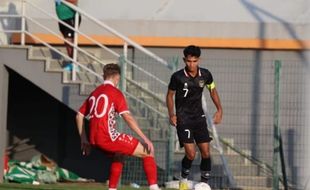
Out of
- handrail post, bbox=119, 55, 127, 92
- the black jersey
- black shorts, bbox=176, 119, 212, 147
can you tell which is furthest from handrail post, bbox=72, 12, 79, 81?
black shorts, bbox=176, 119, 212, 147

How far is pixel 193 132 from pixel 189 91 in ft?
1.95

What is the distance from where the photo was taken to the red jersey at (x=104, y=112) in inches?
522

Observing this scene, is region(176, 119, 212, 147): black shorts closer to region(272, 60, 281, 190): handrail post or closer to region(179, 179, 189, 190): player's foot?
region(179, 179, 189, 190): player's foot

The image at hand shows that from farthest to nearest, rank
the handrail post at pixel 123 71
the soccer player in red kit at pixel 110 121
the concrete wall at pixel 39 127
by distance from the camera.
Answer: the concrete wall at pixel 39 127 < the handrail post at pixel 123 71 < the soccer player in red kit at pixel 110 121

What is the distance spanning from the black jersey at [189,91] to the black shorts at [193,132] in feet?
0.24

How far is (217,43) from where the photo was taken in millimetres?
21578

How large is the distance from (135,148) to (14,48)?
7177mm

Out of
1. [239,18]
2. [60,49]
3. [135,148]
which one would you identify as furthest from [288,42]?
[135,148]

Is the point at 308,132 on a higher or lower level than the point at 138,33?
lower

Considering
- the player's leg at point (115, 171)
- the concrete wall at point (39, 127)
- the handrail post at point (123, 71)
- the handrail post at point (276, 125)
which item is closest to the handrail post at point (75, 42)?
the handrail post at point (123, 71)

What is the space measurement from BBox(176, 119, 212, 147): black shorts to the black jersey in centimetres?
7

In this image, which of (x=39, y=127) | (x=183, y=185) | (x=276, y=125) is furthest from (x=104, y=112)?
(x=39, y=127)

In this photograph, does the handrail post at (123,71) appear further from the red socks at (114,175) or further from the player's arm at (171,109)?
the red socks at (114,175)

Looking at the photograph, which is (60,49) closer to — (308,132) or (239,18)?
(239,18)
